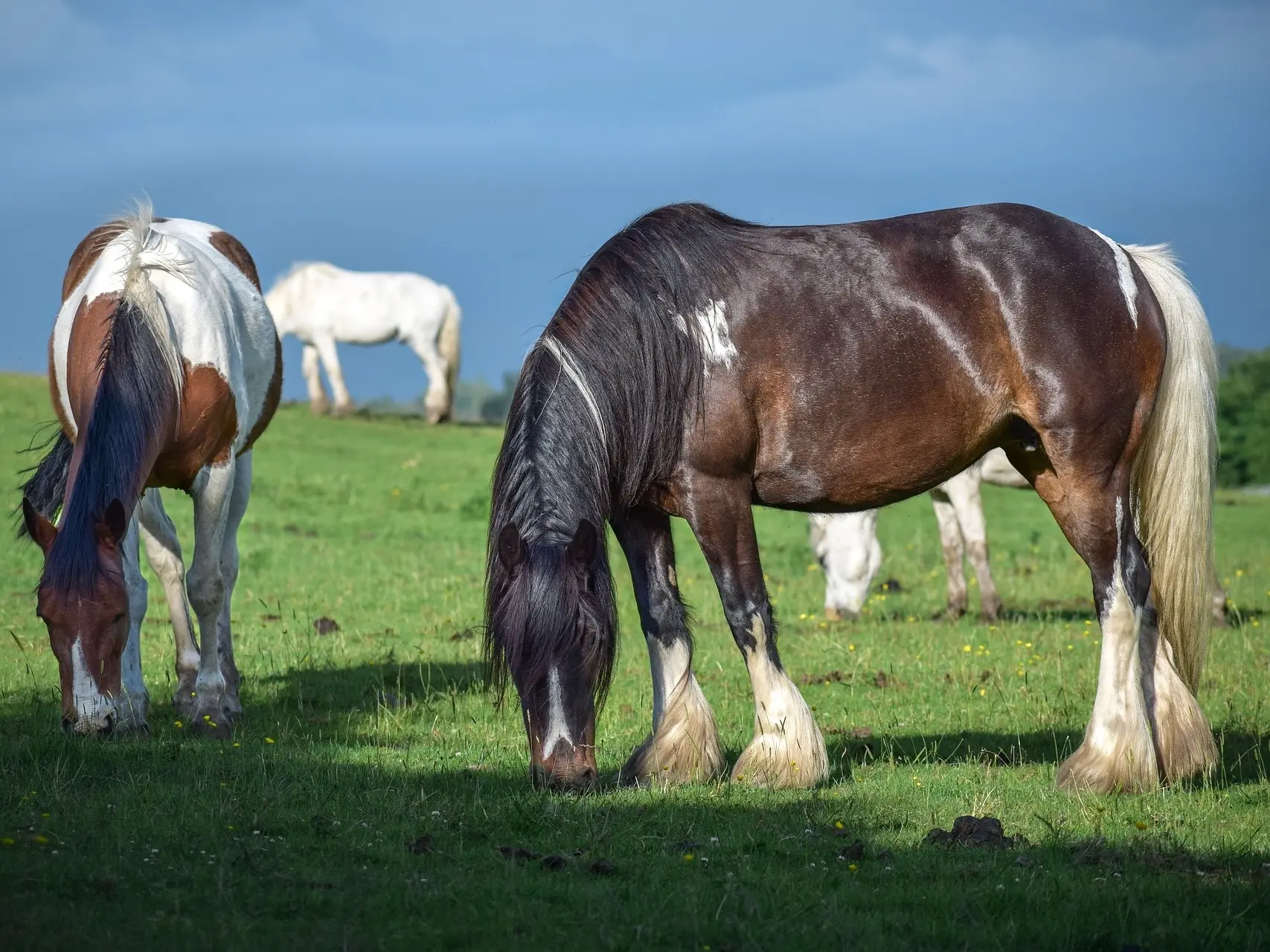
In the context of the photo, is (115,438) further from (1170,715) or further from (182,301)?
(1170,715)

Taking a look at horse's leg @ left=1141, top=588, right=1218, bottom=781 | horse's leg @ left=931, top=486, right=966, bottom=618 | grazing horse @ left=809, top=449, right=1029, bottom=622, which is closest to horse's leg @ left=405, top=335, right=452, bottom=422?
grazing horse @ left=809, top=449, right=1029, bottom=622

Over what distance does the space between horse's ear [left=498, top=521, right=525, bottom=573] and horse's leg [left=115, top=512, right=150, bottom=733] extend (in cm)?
183

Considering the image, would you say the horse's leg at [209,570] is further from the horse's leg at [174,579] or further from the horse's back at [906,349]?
the horse's back at [906,349]

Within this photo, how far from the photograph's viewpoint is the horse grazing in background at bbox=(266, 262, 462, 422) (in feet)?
93.7

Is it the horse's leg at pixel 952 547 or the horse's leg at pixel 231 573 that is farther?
the horse's leg at pixel 952 547

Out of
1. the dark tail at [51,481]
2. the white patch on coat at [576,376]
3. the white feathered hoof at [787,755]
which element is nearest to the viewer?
the white patch on coat at [576,376]

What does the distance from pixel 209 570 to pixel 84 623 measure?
1.40m

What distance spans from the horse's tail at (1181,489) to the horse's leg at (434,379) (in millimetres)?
23642

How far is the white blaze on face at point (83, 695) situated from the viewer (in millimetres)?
5602

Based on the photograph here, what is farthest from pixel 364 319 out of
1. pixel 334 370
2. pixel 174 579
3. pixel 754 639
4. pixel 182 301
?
pixel 754 639

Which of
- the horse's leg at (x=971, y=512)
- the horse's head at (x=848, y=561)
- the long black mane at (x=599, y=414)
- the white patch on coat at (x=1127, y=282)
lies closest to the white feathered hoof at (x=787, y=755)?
the long black mane at (x=599, y=414)

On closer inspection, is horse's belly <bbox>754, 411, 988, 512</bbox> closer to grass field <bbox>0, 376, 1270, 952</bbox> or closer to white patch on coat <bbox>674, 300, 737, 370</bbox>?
white patch on coat <bbox>674, 300, 737, 370</bbox>

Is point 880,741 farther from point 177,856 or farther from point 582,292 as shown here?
point 177,856

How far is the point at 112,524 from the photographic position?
Result: 5781mm
